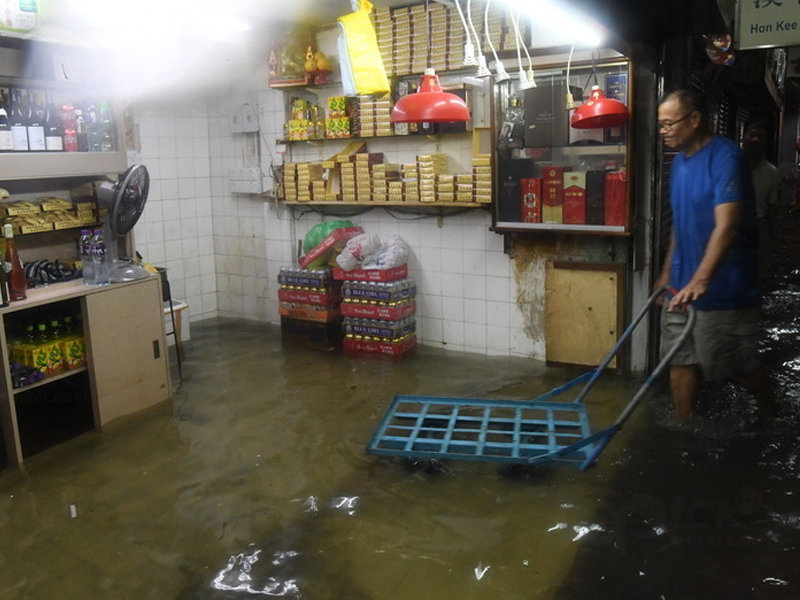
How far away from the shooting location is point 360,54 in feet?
14.7

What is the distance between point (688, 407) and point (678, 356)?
45 cm

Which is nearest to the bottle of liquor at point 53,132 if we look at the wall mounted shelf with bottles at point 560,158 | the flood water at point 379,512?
the flood water at point 379,512

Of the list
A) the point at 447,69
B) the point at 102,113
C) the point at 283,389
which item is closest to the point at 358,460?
the point at 283,389

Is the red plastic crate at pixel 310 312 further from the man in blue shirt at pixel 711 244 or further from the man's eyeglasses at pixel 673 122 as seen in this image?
the man's eyeglasses at pixel 673 122

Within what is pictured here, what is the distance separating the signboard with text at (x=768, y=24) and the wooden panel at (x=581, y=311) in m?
1.76

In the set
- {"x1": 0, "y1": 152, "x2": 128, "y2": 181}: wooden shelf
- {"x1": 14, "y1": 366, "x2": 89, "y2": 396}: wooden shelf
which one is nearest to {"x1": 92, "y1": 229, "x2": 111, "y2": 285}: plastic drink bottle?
{"x1": 0, "y1": 152, "x2": 128, "y2": 181}: wooden shelf

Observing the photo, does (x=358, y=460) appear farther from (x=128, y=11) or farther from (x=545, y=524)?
(x=128, y=11)

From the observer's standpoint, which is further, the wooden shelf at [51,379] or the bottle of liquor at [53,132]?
the bottle of liquor at [53,132]

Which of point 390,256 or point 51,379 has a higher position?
point 390,256

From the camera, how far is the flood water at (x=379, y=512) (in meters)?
2.89

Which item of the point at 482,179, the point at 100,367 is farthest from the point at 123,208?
the point at 482,179

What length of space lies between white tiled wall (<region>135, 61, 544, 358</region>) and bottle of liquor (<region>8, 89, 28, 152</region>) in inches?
92.2

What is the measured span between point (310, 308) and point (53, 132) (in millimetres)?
2576

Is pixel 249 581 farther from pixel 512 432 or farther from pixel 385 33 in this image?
pixel 385 33
